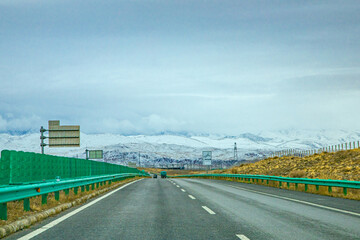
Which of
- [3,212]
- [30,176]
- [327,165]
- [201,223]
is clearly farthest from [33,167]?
[327,165]

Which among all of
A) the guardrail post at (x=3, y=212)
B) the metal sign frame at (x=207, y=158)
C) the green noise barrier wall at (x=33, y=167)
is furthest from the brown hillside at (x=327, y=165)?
the metal sign frame at (x=207, y=158)

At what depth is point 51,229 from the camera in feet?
25.2

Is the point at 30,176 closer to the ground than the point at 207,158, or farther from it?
farther from it

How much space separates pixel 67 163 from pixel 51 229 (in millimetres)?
10983

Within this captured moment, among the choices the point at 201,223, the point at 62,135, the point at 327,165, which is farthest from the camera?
the point at 327,165

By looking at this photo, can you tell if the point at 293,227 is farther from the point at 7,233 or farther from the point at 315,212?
the point at 7,233

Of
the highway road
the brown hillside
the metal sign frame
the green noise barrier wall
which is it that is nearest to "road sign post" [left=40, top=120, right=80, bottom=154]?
the green noise barrier wall

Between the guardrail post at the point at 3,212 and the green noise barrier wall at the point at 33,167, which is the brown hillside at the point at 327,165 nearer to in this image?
the green noise barrier wall at the point at 33,167

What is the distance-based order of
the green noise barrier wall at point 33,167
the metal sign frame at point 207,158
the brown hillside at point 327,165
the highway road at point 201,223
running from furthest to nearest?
1. the metal sign frame at point 207,158
2. the brown hillside at point 327,165
3. the green noise barrier wall at point 33,167
4. the highway road at point 201,223

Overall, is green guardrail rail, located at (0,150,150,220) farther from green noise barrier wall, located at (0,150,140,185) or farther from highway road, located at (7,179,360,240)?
highway road, located at (7,179,360,240)

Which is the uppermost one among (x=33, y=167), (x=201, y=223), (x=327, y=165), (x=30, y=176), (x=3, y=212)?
(x=33, y=167)

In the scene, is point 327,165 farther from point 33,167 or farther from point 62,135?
point 33,167

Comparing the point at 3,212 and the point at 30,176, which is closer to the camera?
the point at 3,212

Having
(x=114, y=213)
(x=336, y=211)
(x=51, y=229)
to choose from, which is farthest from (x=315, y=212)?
(x=51, y=229)
